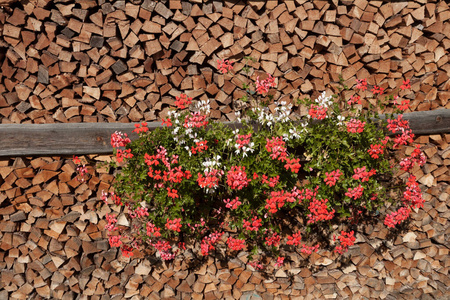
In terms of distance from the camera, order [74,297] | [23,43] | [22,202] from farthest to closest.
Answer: [74,297], [22,202], [23,43]

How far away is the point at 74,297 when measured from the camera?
2924 millimetres

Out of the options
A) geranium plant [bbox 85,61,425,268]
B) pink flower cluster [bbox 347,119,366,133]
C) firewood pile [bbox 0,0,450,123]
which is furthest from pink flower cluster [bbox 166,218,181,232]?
pink flower cluster [bbox 347,119,366,133]

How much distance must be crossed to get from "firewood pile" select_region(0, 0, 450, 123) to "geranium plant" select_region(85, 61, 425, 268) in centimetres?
16

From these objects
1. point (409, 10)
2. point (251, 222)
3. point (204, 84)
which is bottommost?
point (251, 222)

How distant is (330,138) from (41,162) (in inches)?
93.5

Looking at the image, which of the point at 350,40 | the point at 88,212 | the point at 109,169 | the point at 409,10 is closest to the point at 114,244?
the point at 88,212

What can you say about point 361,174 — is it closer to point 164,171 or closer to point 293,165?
point 293,165

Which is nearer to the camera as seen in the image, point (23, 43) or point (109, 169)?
point (23, 43)

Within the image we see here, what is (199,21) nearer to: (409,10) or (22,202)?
(409,10)

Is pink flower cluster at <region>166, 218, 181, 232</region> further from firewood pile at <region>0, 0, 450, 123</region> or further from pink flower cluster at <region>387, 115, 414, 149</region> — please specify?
pink flower cluster at <region>387, 115, 414, 149</region>

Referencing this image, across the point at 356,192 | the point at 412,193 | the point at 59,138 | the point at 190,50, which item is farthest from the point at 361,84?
the point at 59,138

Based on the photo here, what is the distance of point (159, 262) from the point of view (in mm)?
2967

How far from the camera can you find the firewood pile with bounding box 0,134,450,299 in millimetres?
2691

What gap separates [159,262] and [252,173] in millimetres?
1227
